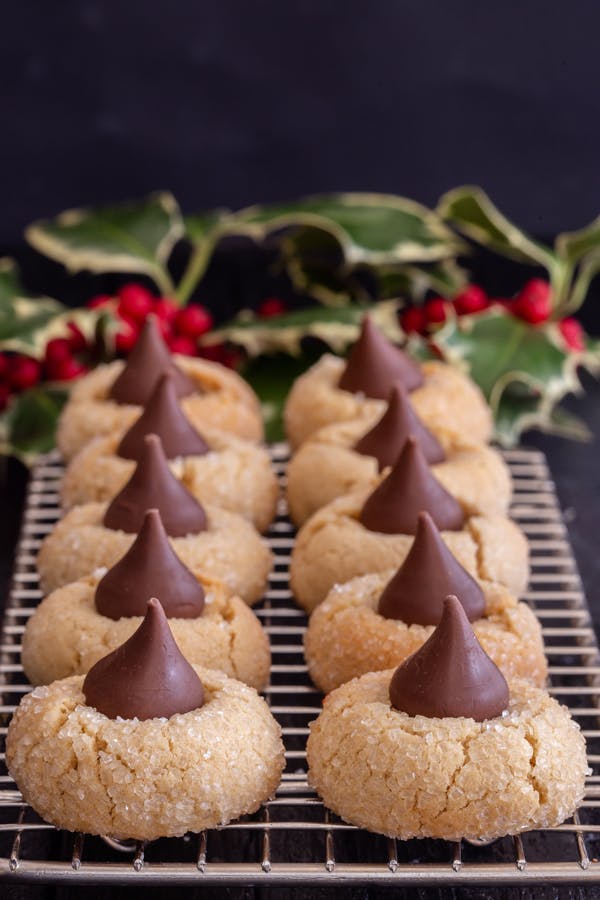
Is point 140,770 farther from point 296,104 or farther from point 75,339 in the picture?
point 296,104

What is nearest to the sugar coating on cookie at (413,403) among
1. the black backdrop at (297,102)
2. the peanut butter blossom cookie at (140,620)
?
the peanut butter blossom cookie at (140,620)

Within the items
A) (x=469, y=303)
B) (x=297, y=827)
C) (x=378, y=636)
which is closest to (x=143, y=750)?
(x=297, y=827)

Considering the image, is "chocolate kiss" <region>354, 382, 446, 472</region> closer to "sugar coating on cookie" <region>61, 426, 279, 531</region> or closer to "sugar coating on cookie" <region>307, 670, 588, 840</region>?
"sugar coating on cookie" <region>61, 426, 279, 531</region>

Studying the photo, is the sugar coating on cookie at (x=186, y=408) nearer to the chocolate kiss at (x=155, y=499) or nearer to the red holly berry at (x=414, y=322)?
the chocolate kiss at (x=155, y=499)

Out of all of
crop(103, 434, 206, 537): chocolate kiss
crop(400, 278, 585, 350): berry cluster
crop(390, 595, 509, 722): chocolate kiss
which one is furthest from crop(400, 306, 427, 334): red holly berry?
crop(390, 595, 509, 722): chocolate kiss

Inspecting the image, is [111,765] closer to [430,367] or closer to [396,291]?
[430,367]
